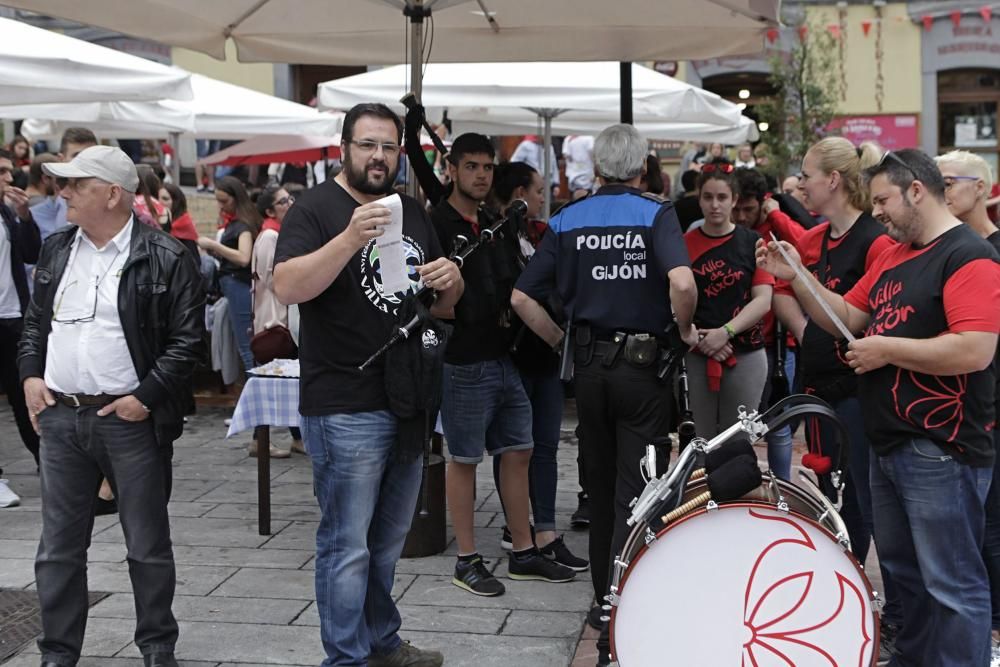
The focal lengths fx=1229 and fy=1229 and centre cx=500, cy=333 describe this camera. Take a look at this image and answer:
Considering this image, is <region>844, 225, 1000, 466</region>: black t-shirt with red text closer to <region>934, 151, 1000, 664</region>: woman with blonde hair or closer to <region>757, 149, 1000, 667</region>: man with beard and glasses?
<region>757, 149, 1000, 667</region>: man with beard and glasses

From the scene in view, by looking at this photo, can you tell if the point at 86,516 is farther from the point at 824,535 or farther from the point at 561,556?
the point at 824,535

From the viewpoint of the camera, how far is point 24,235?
7.45 meters

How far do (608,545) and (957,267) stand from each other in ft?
5.96

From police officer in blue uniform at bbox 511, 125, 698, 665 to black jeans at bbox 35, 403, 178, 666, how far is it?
1.62 m

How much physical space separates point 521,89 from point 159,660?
4901mm

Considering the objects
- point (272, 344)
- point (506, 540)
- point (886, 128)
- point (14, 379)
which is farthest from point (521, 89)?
point (886, 128)

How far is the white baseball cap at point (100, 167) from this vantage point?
14.0ft

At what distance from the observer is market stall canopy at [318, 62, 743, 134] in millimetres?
8227

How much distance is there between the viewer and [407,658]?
4.45m

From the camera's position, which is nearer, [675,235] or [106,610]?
[675,235]

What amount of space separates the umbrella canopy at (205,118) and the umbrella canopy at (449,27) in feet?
12.8

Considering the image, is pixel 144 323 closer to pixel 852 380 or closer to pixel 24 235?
pixel 852 380

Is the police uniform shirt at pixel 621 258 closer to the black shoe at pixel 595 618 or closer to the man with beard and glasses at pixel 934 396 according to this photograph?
the man with beard and glasses at pixel 934 396

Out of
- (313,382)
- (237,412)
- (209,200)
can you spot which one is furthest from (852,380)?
(209,200)
